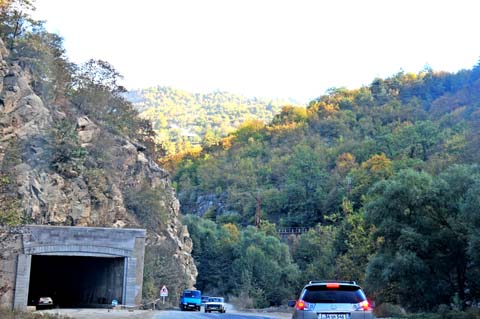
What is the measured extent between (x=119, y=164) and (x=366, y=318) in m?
50.2

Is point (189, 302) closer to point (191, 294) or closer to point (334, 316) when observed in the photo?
point (191, 294)

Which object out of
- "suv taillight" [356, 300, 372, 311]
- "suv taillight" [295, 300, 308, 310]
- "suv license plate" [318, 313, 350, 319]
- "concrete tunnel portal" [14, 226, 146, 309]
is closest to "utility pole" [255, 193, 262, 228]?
"concrete tunnel portal" [14, 226, 146, 309]

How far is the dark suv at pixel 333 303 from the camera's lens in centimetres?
1430

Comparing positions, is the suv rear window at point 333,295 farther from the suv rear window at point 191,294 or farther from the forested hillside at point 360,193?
the suv rear window at point 191,294

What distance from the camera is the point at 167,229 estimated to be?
65.4 meters

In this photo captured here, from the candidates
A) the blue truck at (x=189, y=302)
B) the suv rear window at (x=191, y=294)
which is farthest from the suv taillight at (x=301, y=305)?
the suv rear window at (x=191, y=294)

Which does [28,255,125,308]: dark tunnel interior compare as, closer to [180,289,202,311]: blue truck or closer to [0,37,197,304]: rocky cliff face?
[0,37,197,304]: rocky cliff face

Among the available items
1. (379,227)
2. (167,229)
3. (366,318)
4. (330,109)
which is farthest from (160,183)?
(330,109)

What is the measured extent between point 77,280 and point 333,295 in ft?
156

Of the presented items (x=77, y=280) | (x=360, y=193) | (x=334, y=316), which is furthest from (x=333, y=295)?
(x=360, y=193)

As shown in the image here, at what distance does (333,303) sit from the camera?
14.5 meters

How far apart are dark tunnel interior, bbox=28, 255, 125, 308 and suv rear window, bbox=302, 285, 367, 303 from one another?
33171 mm

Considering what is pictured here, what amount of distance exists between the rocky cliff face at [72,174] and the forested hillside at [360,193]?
1767cm

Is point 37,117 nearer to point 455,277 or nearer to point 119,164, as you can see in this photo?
point 119,164
